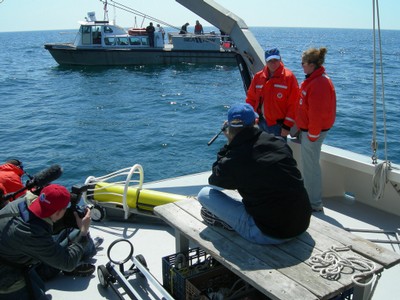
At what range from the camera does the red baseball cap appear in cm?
262

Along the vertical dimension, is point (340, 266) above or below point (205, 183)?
above

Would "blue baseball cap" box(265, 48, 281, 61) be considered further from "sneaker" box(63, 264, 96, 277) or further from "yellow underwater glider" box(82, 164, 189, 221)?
"sneaker" box(63, 264, 96, 277)

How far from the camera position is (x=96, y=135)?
48.2 feet

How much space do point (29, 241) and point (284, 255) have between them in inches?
61.5

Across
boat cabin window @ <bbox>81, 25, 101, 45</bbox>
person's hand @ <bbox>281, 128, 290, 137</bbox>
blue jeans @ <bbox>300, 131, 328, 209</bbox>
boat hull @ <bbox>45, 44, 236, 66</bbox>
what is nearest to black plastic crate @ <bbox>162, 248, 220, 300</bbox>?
blue jeans @ <bbox>300, 131, 328, 209</bbox>

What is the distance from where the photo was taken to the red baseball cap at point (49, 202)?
2615 mm

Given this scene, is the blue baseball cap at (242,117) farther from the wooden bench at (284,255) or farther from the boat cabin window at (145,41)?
the boat cabin window at (145,41)

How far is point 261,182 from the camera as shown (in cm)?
267

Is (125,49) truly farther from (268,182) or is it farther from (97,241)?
(268,182)

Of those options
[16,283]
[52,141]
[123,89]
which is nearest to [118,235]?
[16,283]

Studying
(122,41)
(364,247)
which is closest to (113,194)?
(364,247)

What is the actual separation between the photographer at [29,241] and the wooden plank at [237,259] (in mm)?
783

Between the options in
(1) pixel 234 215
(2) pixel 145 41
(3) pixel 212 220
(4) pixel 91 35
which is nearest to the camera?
(1) pixel 234 215

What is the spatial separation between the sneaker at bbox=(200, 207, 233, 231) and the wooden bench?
31 millimetres
